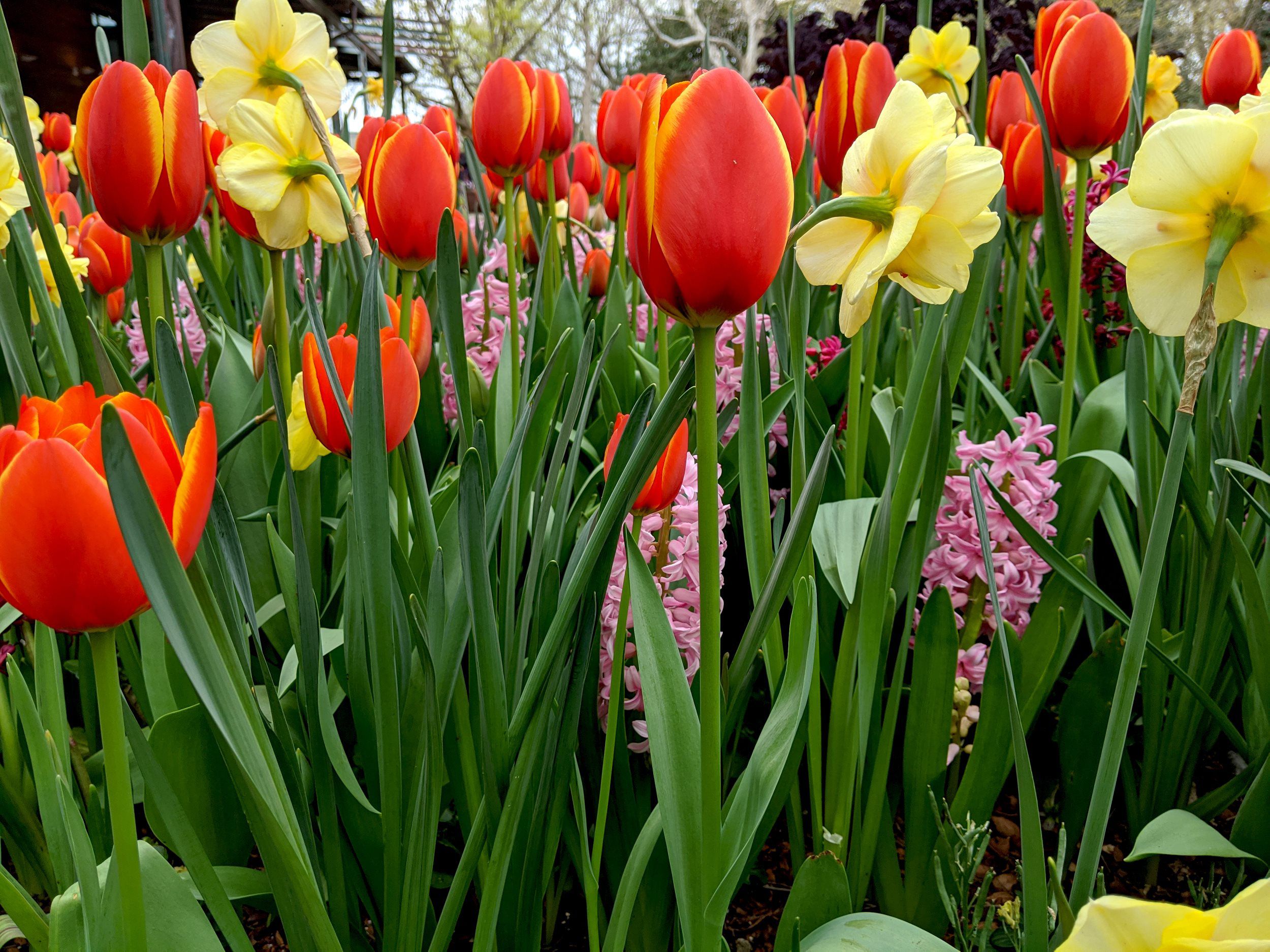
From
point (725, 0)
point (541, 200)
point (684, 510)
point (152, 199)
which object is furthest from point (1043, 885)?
point (725, 0)

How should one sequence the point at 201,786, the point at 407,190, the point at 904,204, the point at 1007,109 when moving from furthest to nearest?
1. the point at 1007,109
2. the point at 407,190
3. the point at 201,786
4. the point at 904,204

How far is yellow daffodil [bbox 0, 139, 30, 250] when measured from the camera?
1.07 m

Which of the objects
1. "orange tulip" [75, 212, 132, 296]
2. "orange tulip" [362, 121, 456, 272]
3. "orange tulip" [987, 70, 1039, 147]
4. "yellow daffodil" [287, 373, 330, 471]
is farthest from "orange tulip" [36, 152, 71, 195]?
"orange tulip" [987, 70, 1039, 147]

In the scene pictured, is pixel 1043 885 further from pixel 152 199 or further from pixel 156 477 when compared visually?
pixel 152 199

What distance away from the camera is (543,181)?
2354mm

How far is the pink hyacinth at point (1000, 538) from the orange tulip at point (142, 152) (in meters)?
0.95

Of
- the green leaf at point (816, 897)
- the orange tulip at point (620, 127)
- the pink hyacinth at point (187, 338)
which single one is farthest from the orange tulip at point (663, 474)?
the pink hyacinth at point (187, 338)

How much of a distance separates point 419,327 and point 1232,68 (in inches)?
72.1

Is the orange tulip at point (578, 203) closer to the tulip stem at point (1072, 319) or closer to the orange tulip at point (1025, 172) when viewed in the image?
the orange tulip at point (1025, 172)

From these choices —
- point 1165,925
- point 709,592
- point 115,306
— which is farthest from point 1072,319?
point 115,306

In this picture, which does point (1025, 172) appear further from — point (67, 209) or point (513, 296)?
point (67, 209)

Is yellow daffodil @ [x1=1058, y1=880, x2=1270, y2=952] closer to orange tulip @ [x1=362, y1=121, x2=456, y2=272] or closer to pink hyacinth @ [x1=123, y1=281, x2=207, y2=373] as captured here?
orange tulip @ [x1=362, y1=121, x2=456, y2=272]

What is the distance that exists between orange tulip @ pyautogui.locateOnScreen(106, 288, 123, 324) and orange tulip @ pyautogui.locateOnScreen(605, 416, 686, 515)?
74.0 inches

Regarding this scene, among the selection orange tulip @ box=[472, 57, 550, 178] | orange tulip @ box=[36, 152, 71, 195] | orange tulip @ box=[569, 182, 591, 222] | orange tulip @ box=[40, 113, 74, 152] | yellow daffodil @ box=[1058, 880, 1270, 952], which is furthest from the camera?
orange tulip @ box=[40, 113, 74, 152]
